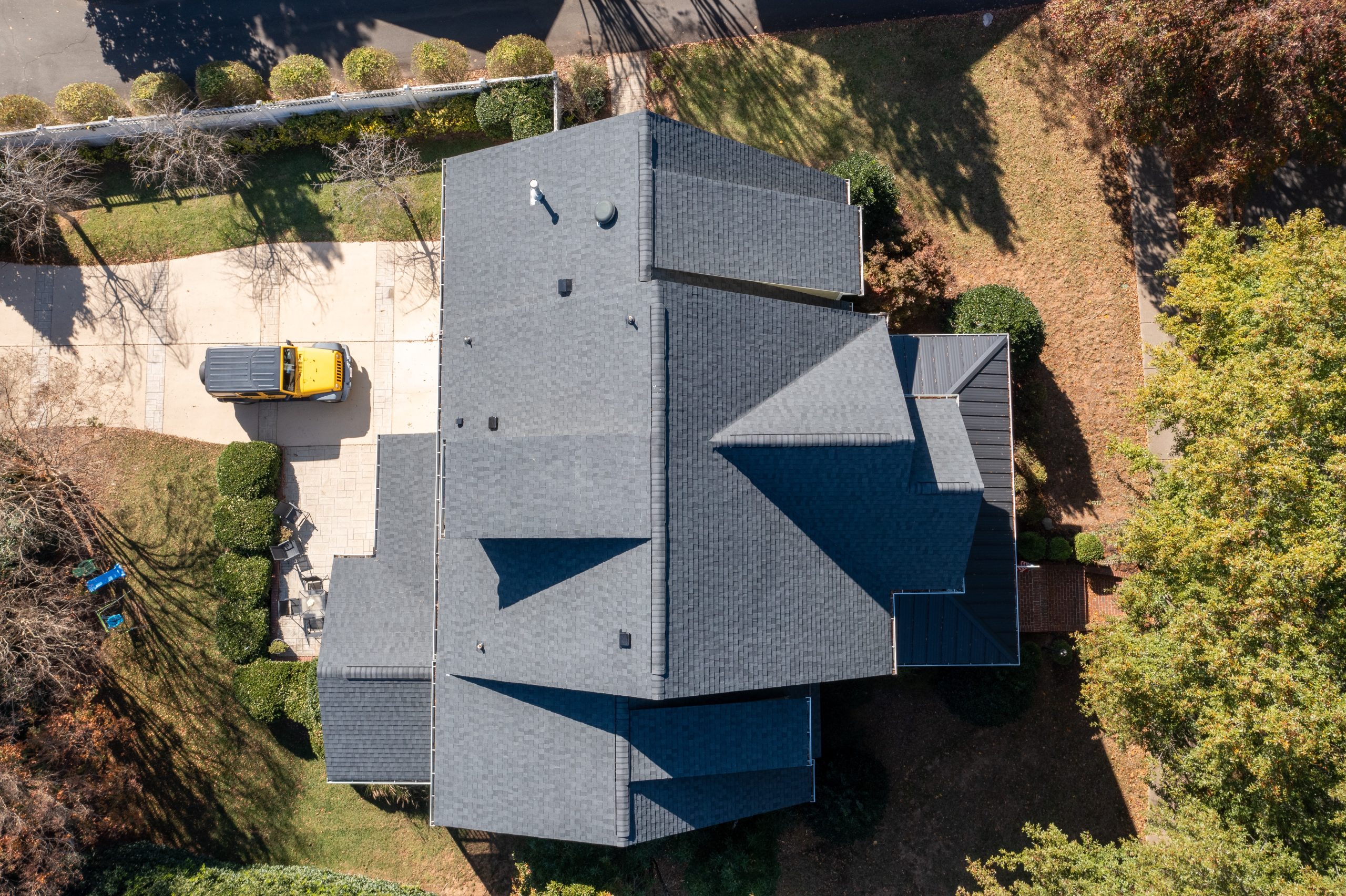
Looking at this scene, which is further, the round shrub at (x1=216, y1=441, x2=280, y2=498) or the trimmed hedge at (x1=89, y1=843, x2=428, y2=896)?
the round shrub at (x1=216, y1=441, x2=280, y2=498)

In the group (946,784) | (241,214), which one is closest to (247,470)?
(241,214)

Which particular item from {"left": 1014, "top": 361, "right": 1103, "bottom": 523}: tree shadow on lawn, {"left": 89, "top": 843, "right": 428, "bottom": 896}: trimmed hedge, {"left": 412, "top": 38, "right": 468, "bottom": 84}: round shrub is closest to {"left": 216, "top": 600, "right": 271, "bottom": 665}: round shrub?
{"left": 89, "top": 843, "right": 428, "bottom": 896}: trimmed hedge

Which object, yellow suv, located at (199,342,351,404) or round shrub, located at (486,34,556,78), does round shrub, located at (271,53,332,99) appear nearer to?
round shrub, located at (486,34,556,78)

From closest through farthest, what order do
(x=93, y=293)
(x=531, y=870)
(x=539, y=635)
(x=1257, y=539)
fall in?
(x=1257, y=539) → (x=539, y=635) → (x=531, y=870) → (x=93, y=293)

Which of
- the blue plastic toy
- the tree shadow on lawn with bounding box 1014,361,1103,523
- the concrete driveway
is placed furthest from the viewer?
the concrete driveway

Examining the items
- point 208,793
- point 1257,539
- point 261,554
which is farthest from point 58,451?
point 1257,539

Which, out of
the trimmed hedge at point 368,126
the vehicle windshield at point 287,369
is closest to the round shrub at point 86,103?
the trimmed hedge at point 368,126

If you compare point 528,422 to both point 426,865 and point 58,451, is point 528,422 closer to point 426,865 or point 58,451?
point 426,865
